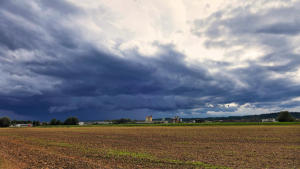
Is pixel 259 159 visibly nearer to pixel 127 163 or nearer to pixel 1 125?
pixel 127 163

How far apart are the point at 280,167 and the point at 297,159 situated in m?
4.22

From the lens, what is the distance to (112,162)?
18.6 metres

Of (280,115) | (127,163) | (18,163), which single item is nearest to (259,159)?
(127,163)

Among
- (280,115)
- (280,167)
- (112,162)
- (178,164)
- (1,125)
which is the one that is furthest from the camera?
(1,125)

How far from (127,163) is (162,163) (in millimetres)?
2725

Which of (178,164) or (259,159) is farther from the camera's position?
(259,159)

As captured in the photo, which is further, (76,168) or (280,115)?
(280,115)

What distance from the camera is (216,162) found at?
1811 centimetres

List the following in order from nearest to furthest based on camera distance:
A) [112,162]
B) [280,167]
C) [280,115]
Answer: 1. [280,167]
2. [112,162]
3. [280,115]

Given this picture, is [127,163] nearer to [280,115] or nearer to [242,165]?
[242,165]

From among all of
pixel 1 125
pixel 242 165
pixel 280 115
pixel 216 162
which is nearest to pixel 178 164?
pixel 216 162

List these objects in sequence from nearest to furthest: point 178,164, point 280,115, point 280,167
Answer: point 280,167, point 178,164, point 280,115

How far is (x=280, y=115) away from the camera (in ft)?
526

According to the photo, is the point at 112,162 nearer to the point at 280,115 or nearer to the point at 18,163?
the point at 18,163
